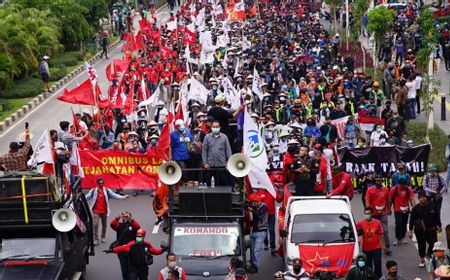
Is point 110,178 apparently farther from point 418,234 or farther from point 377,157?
point 418,234

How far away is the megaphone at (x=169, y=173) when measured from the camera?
62.5 ft

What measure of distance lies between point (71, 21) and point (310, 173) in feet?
112

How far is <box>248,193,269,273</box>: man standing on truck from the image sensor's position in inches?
771

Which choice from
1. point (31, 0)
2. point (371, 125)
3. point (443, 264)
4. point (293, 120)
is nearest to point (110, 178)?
point (293, 120)

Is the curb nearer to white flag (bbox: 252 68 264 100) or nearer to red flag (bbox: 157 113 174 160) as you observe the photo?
white flag (bbox: 252 68 264 100)

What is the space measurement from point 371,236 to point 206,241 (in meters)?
2.76

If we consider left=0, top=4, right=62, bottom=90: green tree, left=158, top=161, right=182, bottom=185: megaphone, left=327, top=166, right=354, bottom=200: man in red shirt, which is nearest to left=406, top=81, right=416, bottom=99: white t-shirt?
left=327, top=166, right=354, bottom=200: man in red shirt

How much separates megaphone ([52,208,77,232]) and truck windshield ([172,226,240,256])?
158 centimetres

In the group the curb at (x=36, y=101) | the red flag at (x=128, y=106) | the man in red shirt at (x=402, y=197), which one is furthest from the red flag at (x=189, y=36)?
the man in red shirt at (x=402, y=197)

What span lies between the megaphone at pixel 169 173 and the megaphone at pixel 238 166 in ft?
2.77

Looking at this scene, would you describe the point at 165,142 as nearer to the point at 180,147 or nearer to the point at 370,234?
the point at 180,147

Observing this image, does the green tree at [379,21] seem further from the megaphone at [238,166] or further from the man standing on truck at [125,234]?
the man standing on truck at [125,234]

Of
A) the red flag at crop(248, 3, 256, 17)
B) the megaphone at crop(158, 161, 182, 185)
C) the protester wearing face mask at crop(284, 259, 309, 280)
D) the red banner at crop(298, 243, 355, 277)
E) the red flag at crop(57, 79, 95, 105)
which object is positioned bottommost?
the red banner at crop(298, 243, 355, 277)

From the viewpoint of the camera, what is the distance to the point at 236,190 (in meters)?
19.1
